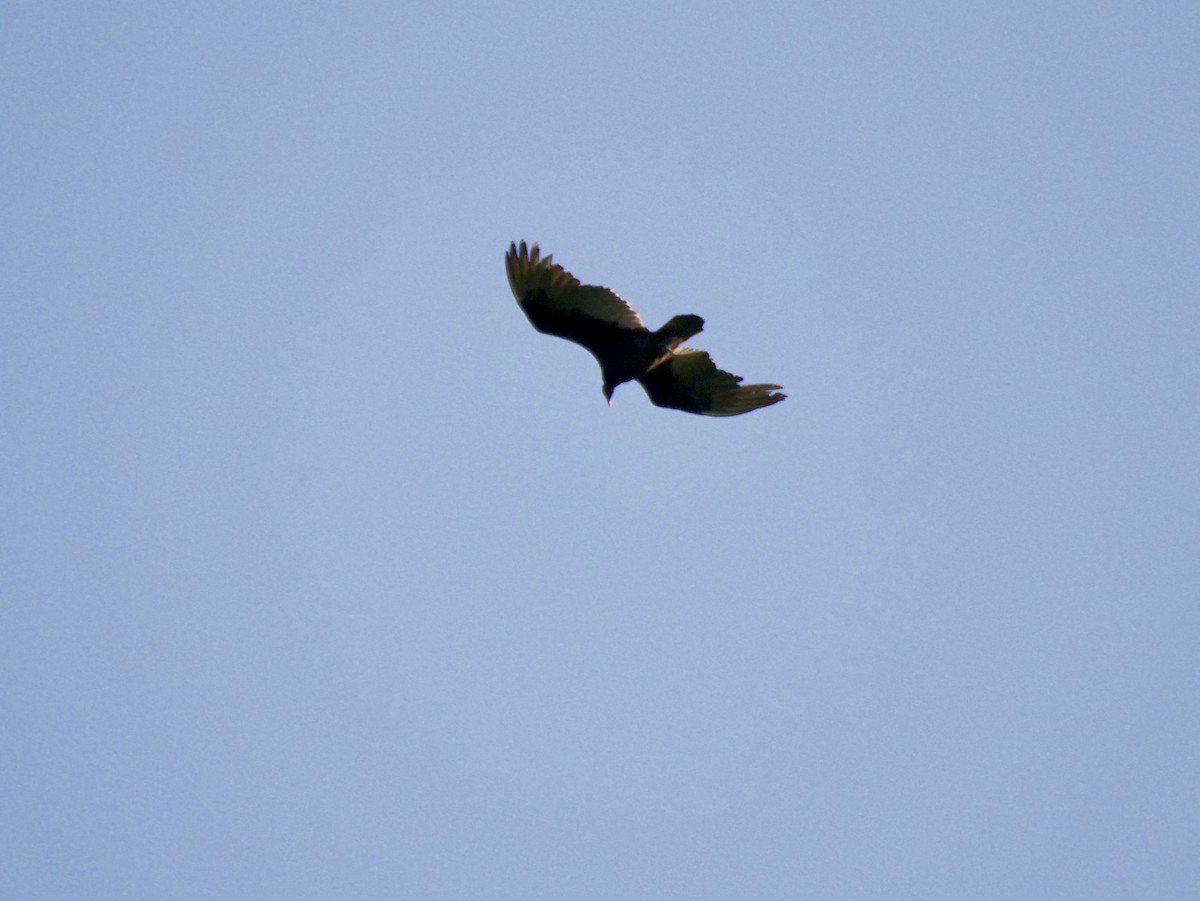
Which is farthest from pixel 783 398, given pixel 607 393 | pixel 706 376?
pixel 607 393

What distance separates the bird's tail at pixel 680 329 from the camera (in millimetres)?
11742

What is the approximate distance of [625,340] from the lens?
12172mm

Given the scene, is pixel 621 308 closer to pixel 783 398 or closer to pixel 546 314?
→ pixel 546 314

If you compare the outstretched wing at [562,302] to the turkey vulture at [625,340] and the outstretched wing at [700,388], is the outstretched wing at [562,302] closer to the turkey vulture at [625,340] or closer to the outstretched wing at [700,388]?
the turkey vulture at [625,340]

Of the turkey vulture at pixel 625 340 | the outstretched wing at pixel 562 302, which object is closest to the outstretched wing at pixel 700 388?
the turkey vulture at pixel 625 340

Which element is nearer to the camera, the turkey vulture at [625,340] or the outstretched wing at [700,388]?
the turkey vulture at [625,340]

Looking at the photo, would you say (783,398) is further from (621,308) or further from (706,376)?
(621,308)

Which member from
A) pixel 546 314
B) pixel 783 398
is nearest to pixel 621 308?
pixel 546 314

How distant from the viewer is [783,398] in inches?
485

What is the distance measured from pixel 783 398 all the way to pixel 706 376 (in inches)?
29.3

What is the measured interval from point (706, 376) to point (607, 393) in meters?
0.95

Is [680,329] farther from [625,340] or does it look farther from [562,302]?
[562,302]

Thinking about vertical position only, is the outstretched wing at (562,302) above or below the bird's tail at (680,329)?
above

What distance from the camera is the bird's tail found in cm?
1174
